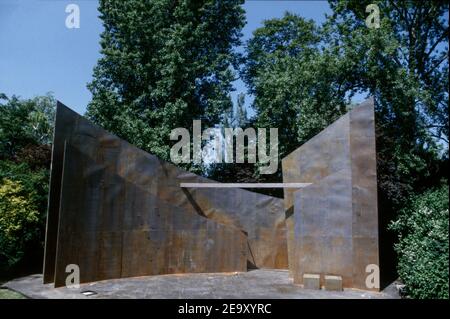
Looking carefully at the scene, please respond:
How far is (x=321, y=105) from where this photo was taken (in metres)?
22.1

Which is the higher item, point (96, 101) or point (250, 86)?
point (250, 86)

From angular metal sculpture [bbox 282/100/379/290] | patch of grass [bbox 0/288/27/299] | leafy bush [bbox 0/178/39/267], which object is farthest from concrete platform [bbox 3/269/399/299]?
leafy bush [bbox 0/178/39/267]

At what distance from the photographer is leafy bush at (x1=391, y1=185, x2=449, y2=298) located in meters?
10.6

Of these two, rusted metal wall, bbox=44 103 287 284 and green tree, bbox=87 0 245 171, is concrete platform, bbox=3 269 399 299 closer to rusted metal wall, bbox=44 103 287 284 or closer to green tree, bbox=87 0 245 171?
rusted metal wall, bbox=44 103 287 284

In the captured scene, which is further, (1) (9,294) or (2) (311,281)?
(2) (311,281)

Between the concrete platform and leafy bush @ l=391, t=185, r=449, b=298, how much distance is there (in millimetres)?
836

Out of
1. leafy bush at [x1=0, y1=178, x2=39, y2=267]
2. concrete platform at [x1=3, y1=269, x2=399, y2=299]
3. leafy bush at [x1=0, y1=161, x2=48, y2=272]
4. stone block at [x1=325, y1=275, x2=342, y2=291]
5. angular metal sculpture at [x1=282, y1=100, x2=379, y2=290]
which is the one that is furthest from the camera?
leafy bush at [x1=0, y1=161, x2=48, y2=272]

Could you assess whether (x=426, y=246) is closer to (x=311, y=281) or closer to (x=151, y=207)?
(x=311, y=281)

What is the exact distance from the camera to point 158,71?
23141 millimetres

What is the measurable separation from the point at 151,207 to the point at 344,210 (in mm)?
6946

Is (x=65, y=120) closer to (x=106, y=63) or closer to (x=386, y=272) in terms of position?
(x=106, y=63)

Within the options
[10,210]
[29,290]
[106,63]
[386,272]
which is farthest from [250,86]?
[29,290]

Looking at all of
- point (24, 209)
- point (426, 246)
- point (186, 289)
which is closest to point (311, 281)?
point (426, 246)
